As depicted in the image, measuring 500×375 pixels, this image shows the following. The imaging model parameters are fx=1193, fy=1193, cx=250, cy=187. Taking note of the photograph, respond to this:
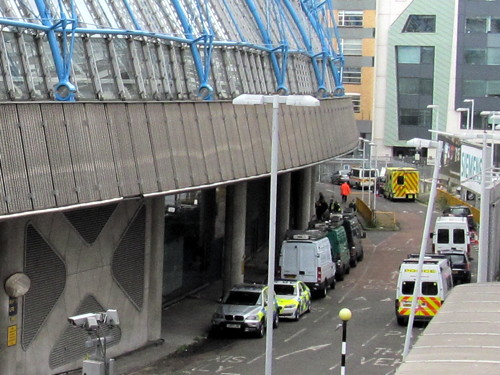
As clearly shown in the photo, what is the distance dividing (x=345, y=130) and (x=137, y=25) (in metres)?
25.5

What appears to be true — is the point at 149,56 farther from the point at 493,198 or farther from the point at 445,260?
the point at 445,260

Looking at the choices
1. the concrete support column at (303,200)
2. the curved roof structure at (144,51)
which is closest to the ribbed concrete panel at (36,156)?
the curved roof structure at (144,51)

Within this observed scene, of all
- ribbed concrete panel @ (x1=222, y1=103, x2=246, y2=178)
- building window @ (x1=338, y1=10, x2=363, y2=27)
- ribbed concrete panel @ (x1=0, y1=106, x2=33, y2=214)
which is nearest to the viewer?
ribbed concrete panel @ (x1=0, y1=106, x2=33, y2=214)

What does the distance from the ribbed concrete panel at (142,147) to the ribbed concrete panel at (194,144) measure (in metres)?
2.35

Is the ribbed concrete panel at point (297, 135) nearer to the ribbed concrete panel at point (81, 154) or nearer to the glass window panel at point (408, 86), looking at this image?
the ribbed concrete panel at point (81, 154)

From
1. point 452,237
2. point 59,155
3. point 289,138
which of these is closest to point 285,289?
point 289,138

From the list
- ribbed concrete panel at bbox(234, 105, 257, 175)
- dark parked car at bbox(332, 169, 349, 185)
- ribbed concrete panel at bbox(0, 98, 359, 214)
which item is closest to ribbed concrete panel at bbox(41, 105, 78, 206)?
ribbed concrete panel at bbox(0, 98, 359, 214)

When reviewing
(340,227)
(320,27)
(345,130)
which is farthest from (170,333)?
(320,27)

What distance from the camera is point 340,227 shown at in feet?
171

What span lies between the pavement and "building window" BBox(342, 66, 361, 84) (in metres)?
66.0

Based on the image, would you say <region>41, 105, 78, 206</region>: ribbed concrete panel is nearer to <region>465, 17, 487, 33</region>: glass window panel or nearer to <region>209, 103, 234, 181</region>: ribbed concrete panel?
<region>209, 103, 234, 181</region>: ribbed concrete panel

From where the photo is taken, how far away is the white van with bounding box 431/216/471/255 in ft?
182

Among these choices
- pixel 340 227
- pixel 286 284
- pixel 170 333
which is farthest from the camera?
pixel 340 227

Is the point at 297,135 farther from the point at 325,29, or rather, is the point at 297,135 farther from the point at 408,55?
the point at 408,55
